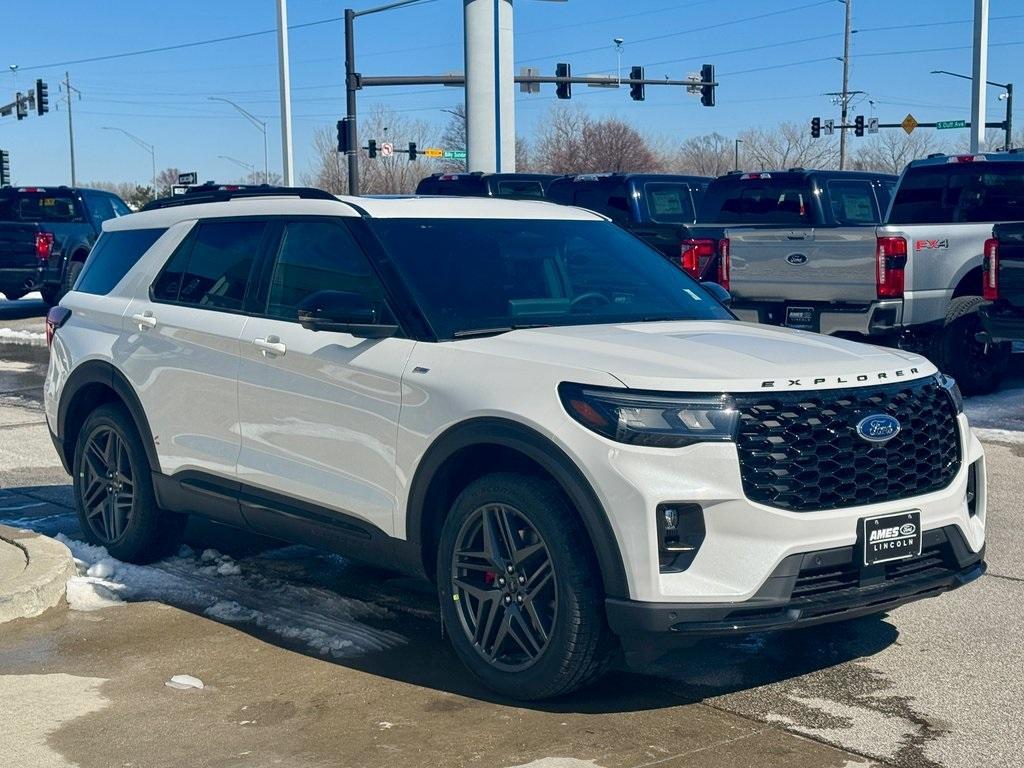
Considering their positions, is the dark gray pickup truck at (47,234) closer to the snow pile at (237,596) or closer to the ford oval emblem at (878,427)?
the snow pile at (237,596)

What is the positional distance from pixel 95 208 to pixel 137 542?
17625 millimetres

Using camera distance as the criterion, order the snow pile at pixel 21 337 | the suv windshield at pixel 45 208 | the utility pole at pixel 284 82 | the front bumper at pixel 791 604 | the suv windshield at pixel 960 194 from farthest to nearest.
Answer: the utility pole at pixel 284 82
the suv windshield at pixel 45 208
the snow pile at pixel 21 337
the suv windshield at pixel 960 194
the front bumper at pixel 791 604

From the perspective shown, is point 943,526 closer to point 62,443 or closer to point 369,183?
point 62,443

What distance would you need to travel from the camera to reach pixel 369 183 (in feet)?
259

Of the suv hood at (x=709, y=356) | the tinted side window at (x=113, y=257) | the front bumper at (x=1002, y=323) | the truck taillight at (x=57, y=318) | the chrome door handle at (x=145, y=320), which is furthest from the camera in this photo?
the front bumper at (x=1002, y=323)

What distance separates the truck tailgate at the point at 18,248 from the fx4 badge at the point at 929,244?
14.9 m

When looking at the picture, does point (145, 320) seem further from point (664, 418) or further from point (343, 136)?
point (343, 136)

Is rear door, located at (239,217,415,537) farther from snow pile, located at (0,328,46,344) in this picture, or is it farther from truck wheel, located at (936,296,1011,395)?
snow pile, located at (0,328,46,344)

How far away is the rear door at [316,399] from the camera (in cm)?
534

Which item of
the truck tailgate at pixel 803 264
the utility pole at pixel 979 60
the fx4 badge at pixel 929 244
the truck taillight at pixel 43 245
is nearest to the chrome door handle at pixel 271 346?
the truck tailgate at pixel 803 264

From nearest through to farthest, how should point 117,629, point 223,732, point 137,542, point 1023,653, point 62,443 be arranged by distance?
point 223,732 < point 1023,653 < point 117,629 < point 137,542 < point 62,443

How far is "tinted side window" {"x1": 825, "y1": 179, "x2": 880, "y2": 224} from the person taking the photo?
16.4 metres

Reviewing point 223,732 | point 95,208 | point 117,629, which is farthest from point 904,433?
point 95,208

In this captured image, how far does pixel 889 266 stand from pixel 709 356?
697 cm
